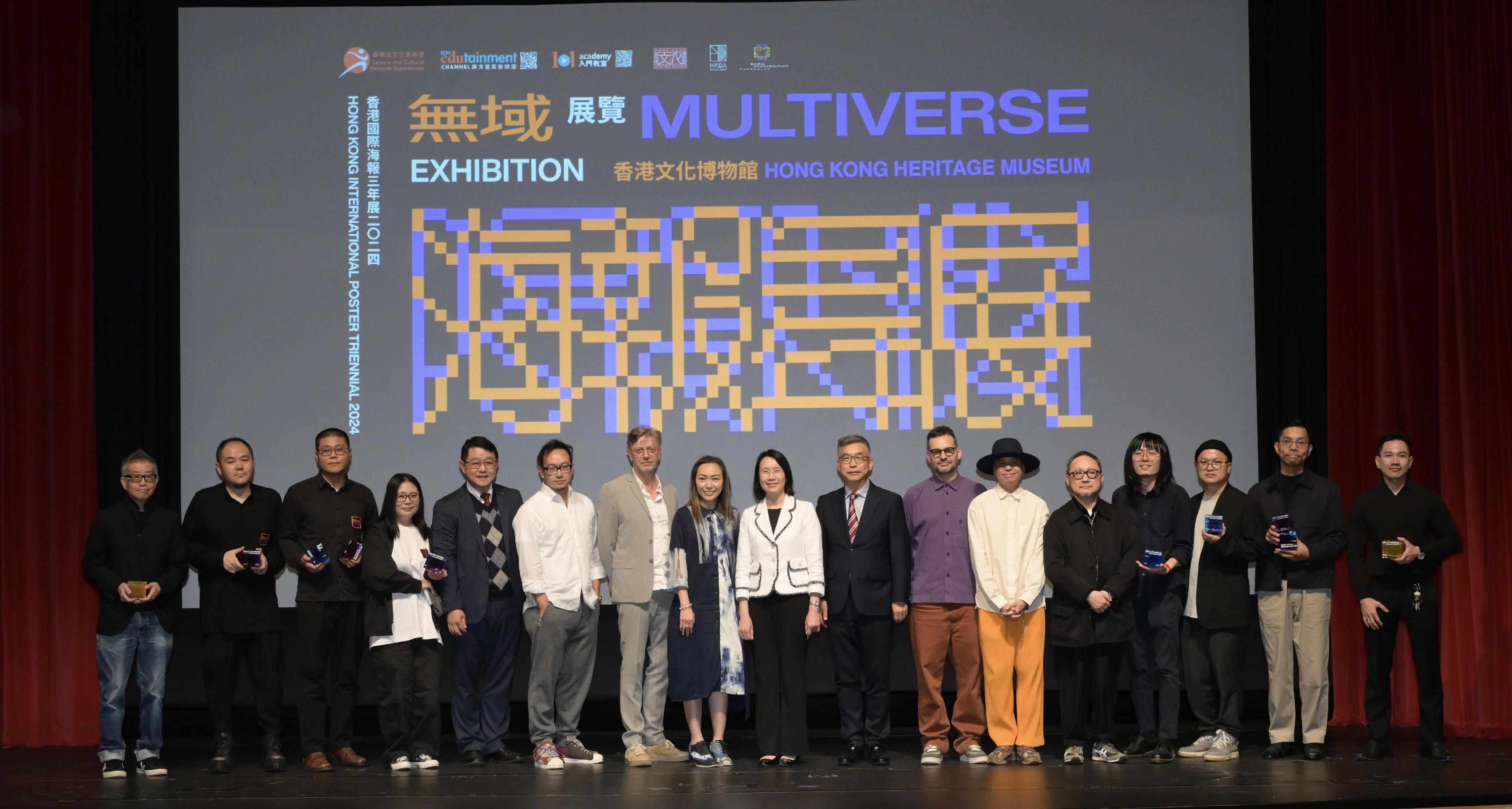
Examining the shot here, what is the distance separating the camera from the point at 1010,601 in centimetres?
500

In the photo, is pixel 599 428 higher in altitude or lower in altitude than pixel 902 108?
lower

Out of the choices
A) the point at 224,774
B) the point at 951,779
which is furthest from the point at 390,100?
the point at 951,779

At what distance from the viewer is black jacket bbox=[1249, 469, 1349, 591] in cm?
511

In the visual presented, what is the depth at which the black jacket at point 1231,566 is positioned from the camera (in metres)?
5.00

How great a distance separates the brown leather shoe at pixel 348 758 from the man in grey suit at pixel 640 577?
1127 mm

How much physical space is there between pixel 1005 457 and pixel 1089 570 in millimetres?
563

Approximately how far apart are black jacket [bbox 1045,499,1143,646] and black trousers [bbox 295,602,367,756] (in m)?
2.84

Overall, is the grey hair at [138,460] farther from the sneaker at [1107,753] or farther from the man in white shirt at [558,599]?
the sneaker at [1107,753]

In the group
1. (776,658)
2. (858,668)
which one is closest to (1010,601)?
(858,668)

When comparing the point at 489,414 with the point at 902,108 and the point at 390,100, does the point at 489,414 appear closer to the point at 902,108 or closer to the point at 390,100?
the point at 390,100

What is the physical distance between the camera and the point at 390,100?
6.10 meters

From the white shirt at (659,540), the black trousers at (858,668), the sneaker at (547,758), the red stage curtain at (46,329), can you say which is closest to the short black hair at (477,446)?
the white shirt at (659,540)

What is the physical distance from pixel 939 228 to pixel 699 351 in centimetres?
133

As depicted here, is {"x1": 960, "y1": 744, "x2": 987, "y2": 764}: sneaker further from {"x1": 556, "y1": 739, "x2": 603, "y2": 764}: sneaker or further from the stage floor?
{"x1": 556, "y1": 739, "x2": 603, "y2": 764}: sneaker
